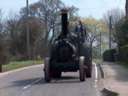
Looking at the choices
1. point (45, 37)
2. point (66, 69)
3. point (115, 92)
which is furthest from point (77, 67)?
point (45, 37)

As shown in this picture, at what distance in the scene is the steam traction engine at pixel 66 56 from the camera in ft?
94.1

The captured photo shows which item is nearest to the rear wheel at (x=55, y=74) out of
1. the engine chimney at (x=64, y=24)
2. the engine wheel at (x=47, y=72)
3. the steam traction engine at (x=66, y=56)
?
the steam traction engine at (x=66, y=56)

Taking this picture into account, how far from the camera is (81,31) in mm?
30469

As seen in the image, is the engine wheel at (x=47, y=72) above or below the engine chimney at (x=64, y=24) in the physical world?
below

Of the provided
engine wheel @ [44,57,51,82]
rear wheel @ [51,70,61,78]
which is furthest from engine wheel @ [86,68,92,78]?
engine wheel @ [44,57,51,82]

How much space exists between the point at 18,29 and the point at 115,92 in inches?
2486

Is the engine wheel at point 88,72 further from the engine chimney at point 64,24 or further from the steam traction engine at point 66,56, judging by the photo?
the engine chimney at point 64,24

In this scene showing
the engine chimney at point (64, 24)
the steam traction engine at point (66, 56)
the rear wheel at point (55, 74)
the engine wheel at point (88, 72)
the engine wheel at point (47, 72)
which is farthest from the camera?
the engine wheel at point (88, 72)

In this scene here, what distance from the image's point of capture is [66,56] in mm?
29047

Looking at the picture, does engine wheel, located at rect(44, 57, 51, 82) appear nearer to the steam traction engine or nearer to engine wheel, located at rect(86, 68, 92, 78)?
the steam traction engine

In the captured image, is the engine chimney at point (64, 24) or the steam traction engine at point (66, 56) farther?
the engine chimney at point (64, 24)

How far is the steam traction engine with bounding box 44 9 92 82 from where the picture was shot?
94.1 feet

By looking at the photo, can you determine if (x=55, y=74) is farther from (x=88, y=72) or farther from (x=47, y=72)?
(x=47, y=72)

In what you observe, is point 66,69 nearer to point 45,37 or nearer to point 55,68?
point 55,68
